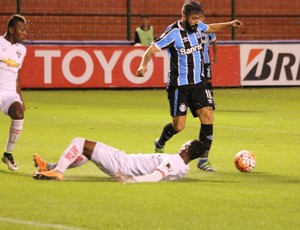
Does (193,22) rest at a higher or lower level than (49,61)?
higher

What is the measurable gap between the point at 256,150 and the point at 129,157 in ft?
13.5

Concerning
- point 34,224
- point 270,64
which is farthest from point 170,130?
point 270,64

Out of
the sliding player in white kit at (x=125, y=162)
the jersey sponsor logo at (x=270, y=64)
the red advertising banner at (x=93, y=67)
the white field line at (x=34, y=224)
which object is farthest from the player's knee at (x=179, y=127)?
the jersey sponsor logo at (x=270, y=64)

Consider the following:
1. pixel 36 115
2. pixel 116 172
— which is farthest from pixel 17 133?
pixel 36 115

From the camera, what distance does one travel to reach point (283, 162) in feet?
43.8

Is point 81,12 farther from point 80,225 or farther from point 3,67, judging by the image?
point 80,225

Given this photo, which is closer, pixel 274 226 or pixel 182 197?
pixel 274 226

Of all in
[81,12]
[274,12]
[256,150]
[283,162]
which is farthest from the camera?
[274,12]

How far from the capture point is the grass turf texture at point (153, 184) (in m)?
8.81

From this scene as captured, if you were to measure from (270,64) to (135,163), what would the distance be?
1842 centimetres

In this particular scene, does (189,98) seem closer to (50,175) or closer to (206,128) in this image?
(206,128)

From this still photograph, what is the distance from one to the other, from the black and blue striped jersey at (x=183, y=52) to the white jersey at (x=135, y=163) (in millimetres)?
2077

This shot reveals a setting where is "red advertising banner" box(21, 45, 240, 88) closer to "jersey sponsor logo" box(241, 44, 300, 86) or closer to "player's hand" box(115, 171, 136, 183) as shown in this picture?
"jersey sponsor logo" box(241, 44, 300, 86)

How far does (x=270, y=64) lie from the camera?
29.0m
